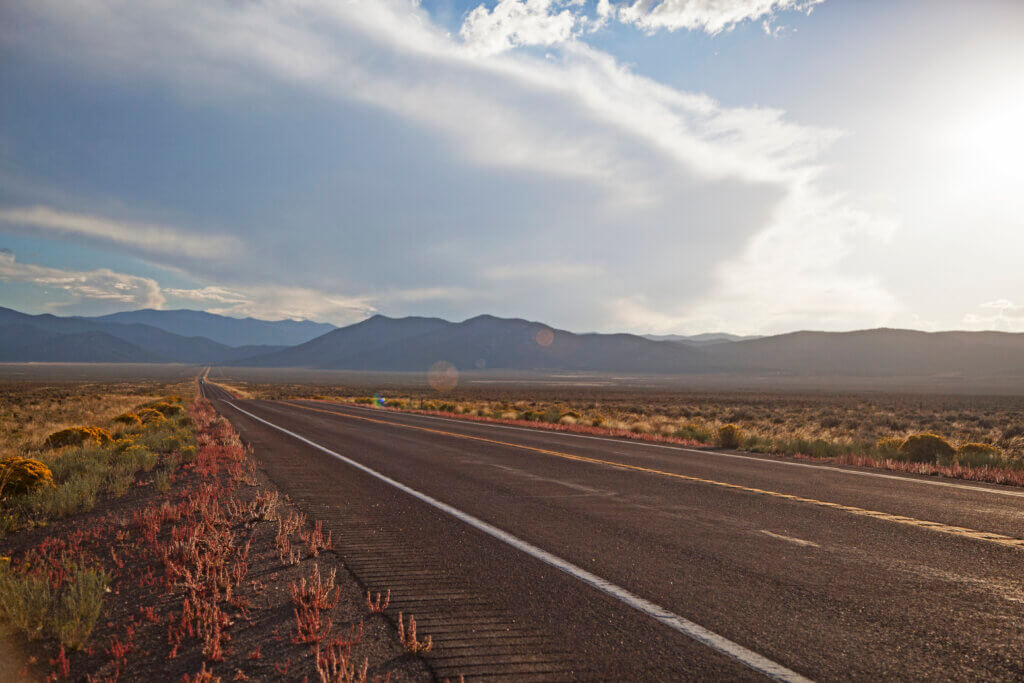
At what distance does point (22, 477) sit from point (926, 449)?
61.4 feet

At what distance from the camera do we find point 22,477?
28.0 feet

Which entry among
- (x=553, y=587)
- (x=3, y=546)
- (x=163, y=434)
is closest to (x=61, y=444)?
(x=163, y=434)

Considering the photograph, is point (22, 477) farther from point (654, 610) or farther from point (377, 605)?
point (654, 610)

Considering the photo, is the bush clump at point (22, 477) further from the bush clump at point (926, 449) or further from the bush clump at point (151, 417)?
the bush clump at point (926, 449)

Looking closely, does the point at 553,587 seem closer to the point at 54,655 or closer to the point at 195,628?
the point at 195,628

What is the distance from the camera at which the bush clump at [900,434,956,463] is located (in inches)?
486

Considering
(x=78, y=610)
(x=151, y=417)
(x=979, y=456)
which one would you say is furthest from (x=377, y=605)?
(x=151, y=417)

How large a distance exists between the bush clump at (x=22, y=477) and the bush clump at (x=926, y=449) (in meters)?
17.9

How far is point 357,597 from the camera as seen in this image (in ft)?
14.5

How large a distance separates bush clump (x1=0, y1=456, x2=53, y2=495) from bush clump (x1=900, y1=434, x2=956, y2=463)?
58.6 ft

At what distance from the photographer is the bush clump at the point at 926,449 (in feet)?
40.5

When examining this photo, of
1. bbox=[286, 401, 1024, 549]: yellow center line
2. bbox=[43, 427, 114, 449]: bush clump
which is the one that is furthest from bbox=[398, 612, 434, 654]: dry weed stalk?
bbox=[43, 427, 114, 449]: bush clump

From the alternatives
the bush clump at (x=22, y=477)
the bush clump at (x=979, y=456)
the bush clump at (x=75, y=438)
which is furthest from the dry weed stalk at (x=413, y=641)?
the bush clump at (x=75, y=438)

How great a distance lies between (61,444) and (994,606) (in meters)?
19.7
